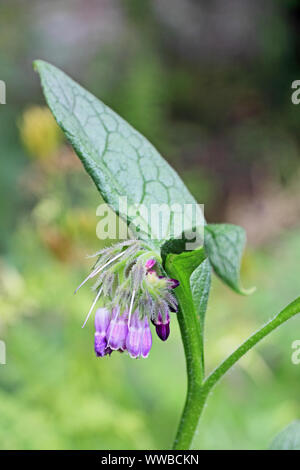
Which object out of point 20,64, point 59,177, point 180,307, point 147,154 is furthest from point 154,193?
point 20,64

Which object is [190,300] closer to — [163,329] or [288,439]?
[163,329]

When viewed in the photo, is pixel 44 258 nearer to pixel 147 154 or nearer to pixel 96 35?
pixel 147 154

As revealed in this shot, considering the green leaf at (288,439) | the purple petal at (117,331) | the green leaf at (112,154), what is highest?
the green leaf at (112,154)

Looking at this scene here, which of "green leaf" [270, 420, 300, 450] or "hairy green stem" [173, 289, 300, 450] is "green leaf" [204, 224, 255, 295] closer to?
"hairy green stem" [173, 289, 300, 450]

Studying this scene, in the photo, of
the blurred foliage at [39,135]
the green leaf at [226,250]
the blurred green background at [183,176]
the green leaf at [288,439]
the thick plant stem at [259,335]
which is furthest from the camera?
the blurred foliage at [39,135]

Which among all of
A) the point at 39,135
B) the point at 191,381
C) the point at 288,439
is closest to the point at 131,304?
the point at 191,381

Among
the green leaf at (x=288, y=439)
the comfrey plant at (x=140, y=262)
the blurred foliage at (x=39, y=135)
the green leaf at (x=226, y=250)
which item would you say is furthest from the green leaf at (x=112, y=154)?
the blurred foliage at (x=39, y=135)

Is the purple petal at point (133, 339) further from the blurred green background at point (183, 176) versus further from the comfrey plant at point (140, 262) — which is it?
the blurred green background at point (183, 176)
